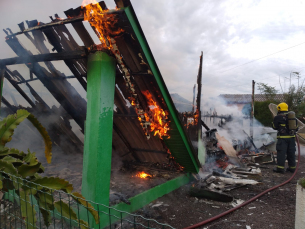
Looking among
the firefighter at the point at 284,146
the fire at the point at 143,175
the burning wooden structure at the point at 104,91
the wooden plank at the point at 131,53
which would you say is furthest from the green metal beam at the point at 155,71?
the firefighter at the point at 284,146

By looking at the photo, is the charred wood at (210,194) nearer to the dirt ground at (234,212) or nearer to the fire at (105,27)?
the dirt ground at (234,212)

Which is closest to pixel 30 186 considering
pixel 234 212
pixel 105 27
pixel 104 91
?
pixel 104 91

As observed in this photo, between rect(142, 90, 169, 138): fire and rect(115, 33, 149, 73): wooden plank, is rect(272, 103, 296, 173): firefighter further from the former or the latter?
rect(115, 33, 149, 73): wooden plank

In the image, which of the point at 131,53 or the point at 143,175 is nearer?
the point at 131,53

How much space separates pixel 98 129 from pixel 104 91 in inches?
22.6

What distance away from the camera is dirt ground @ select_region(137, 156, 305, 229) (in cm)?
365

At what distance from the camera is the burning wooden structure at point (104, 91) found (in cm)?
316

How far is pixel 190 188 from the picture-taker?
514 cm

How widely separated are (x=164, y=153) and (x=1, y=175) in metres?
3.62

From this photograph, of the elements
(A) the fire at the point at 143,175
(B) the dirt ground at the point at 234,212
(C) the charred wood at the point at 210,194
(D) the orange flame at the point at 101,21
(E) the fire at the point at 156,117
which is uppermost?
(D) the orange flame at the point at 101,21

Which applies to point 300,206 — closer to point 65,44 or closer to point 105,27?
point 105,27

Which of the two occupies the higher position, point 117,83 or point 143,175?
→ point 117,83

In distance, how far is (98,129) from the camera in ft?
10.3

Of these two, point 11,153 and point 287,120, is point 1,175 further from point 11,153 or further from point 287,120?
point 287,120
